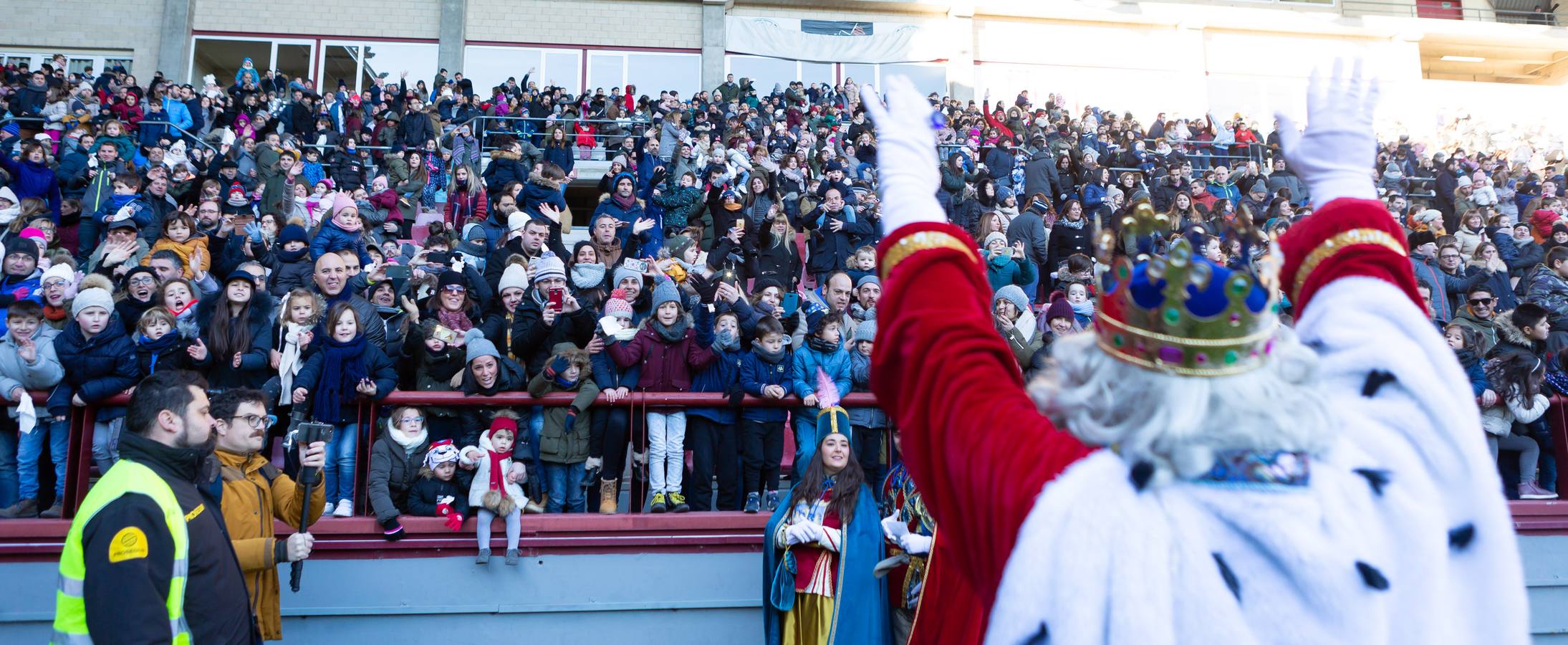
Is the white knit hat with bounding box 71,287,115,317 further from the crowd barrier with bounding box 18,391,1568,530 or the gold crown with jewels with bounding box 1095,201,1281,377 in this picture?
the gold crown with jewels with bounding box 1095,201,1281,377

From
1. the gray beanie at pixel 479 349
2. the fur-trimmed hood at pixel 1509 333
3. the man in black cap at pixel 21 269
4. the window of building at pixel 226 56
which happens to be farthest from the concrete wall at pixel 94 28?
the fur-trimmed hood at pixel 1509 333

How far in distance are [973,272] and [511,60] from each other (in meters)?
24.6

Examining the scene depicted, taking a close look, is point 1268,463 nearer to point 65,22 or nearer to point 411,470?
point 411,470

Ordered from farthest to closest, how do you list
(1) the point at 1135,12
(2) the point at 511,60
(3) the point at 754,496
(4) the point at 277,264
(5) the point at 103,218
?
(1) the point at 1135,12 < (2) the point at 511,60 < (5) the point at 103,218 < (4) the point at 277,264 < (3) the point at 754,496

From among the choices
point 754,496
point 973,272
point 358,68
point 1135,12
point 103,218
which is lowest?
point 754,496

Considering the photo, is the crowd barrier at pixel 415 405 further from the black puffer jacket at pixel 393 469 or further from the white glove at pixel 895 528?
the white glove at pixel 895 528

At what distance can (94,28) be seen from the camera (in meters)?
22.9

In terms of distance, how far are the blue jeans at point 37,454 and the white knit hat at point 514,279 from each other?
300 centimetres

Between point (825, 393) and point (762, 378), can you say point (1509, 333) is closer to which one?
point (825, 393)

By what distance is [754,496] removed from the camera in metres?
6.89

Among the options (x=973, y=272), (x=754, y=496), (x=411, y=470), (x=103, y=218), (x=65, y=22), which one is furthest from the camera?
(x=65, y=22)

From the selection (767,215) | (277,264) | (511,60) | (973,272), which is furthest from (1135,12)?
(973,272)

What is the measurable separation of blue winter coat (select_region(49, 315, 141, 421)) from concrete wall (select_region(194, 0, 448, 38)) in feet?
64.2

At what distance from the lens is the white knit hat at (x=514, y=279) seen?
821 cm
